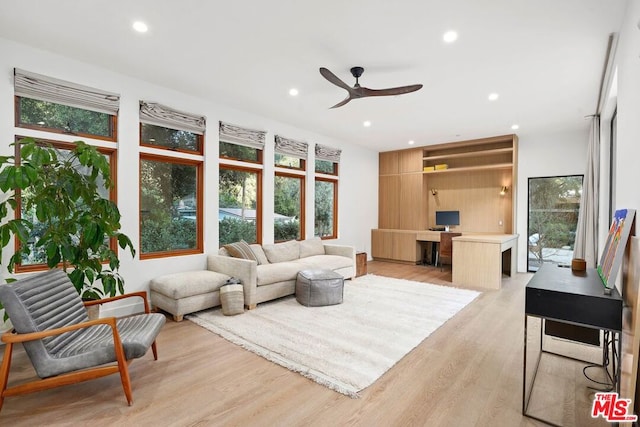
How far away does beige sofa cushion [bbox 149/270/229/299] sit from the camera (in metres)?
3.66

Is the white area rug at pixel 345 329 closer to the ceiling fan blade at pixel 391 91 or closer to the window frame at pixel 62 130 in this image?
the window frame at pixel 62 130

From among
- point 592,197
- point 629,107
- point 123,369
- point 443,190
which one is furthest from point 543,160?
point 123,369

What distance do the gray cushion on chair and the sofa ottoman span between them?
43.1 inches

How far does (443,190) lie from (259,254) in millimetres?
4899

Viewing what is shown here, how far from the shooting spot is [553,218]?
6316mm

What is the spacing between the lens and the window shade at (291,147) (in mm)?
5652

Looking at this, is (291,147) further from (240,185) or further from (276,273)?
(276,273)

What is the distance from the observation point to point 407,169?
7.83 metres

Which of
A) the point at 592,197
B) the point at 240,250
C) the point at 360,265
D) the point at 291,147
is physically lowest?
the point at 360,265

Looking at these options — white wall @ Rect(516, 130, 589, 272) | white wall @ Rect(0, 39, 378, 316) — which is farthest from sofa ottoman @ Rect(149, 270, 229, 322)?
white wall @ Rect(516, 130, 589, 272)

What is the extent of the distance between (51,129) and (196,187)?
170cm

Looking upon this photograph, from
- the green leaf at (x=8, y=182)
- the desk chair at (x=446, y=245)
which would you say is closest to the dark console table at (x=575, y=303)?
the green leaf at (x=8, y=182)

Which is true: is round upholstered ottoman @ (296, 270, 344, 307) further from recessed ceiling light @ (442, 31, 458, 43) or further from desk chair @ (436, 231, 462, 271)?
desk chair @ (436, 231, 462, 271)

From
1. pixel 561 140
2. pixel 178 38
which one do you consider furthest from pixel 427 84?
pixel 561 140
